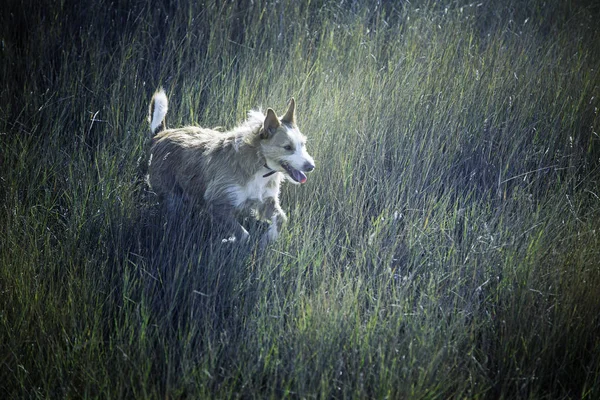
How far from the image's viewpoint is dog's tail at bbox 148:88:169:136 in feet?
13.7

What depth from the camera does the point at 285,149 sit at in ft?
11.8

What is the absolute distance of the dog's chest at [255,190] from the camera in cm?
372

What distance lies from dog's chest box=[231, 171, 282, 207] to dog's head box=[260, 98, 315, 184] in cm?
15

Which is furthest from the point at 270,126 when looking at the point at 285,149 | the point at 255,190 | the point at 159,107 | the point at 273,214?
the point at 159,107

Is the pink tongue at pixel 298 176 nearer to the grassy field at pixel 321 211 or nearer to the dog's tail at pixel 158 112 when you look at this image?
the grassy field at pixel 321 211

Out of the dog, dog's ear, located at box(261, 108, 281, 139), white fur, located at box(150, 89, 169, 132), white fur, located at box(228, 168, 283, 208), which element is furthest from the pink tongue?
white fur, located at box(150, 89, 169, 132)

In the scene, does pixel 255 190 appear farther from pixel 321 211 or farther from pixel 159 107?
pixel 159 107

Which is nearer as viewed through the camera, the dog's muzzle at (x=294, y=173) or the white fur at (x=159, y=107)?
the dog's muzzle at (x=294, y=173)

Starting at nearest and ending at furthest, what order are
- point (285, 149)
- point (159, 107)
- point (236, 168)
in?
point (285, 149), point (236, 168), point (159, 107)

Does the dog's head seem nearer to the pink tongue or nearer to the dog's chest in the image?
the pink tongue

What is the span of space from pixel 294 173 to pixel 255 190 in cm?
32

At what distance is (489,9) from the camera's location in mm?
6375

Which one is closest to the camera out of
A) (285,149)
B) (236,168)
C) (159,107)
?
(285,149)

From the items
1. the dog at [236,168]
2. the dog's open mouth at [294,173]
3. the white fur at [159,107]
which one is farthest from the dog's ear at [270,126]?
the white fur at [159,107]
